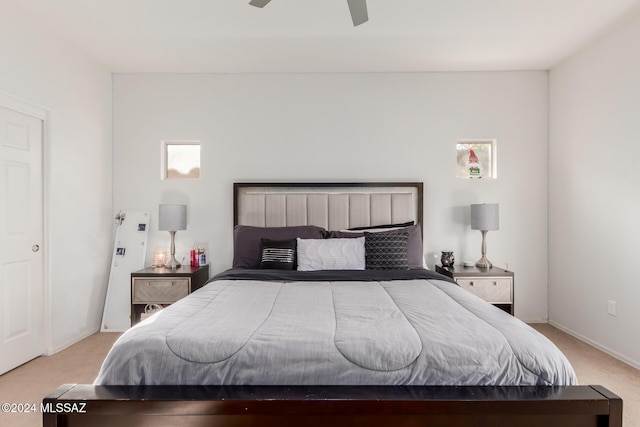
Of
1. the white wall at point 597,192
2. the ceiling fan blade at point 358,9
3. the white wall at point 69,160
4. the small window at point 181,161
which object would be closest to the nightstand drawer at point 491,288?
the white wall at point 597,192

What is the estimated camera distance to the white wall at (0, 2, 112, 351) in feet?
9.73

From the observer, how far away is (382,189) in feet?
13.1

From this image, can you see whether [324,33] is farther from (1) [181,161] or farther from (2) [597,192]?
(2) [597,192]

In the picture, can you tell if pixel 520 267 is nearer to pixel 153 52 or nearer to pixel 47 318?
pixel 153 52

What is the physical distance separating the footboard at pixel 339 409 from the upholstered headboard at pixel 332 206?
8.50ft

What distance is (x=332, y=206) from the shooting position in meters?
3.94

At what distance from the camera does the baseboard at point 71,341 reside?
3213mm

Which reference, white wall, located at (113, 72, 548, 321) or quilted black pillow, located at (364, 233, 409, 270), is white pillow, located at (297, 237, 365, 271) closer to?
quilted black pillow, located at (364, 233, 409, 270)

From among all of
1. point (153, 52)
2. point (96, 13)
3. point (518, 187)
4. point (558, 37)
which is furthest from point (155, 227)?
point (558, 37)

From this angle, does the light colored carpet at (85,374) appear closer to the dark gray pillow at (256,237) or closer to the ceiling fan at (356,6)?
the dark gray pillow at (256,237)

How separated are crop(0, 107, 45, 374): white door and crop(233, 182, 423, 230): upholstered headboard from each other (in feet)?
5.62

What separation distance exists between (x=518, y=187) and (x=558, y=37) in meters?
1.48

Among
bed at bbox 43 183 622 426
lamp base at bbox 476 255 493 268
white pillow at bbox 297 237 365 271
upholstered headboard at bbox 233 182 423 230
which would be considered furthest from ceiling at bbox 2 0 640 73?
bed at bbox 43 183 622 426

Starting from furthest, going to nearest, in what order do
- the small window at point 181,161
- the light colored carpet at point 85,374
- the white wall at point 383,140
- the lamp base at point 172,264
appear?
1. the small window at point 181,161
2. the white wall at point 383,140
3. the lamp base at point 172,264
4. the light colored carpet at point 85,374
